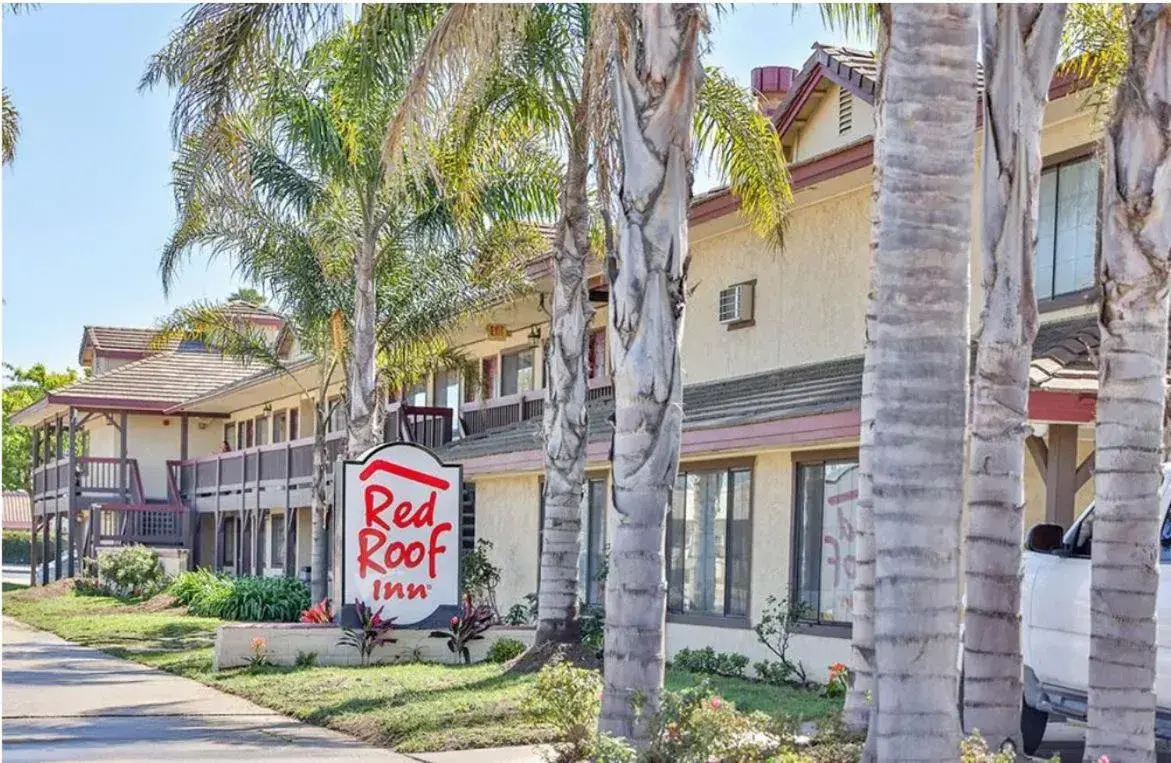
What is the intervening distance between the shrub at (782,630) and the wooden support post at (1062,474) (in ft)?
13.9

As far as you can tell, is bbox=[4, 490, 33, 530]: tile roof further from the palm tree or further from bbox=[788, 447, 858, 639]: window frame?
bbox=[788, 447, 858, 639]: window frame

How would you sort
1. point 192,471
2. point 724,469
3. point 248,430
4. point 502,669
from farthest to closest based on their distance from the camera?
1. point 248,430
2. point 192,471
3. point 724,469
4. point 502,669

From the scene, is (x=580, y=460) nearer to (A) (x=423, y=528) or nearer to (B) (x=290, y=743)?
(A) (x=423, y=528)

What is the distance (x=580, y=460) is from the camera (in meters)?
17.2

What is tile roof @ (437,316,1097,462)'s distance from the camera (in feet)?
46.6

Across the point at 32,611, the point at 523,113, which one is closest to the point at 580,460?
the point at 523,113

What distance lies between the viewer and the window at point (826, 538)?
17578mm

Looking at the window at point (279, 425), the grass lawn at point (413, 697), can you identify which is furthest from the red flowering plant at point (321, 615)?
the window at point (279, 425)

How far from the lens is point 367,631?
18172mm

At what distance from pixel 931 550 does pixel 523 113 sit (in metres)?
11.3

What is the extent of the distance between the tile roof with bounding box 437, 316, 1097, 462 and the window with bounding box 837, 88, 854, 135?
109 inches

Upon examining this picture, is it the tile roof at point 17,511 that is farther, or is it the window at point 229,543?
the tile roof at point 17,511

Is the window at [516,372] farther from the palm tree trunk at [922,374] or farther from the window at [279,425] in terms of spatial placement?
the palm tree trunk at [922,374]

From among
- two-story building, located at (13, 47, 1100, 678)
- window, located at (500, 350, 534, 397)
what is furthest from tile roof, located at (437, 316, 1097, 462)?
window, located at (500, 350, 534, 397)
